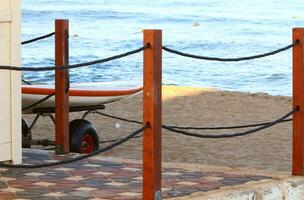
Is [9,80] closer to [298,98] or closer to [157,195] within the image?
[157,195]

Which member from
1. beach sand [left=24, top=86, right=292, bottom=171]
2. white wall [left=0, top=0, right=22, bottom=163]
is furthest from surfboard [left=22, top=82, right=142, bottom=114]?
white wall [left=0, top=0, right=22, bottom=163]

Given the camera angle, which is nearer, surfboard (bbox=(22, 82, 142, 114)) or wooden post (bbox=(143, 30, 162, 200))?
wooden post (bbox=(143, 30, 162, 200))

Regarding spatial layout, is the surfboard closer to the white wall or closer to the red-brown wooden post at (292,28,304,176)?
the white wall

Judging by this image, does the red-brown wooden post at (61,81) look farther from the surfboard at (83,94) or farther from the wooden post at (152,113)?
→ the wooden post at (152,113)

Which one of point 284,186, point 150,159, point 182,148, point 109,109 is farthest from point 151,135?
point 109,109

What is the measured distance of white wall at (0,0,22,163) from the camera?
7336 mm

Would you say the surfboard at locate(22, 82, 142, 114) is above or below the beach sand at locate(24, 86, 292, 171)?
above

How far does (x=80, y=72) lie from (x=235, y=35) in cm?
1583

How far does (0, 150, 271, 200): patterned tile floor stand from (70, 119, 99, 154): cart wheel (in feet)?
3.85

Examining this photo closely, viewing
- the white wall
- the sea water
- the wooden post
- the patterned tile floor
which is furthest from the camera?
Result: the sea water

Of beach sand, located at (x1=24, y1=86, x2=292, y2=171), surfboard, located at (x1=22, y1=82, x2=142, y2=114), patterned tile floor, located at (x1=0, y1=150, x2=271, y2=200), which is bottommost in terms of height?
beach sand, located at (x1=24, y1=86, x2=292, y2=171)

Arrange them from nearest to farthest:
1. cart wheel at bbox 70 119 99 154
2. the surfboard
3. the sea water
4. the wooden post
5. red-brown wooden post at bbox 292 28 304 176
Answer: the wooden post
red-brown wooden post at bbox 292 28 304 176
cart wheel at bbox 70 119 99 154
the surfboard
the sea water

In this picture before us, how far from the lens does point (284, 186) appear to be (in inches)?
282

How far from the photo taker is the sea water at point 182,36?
24.5 metres
